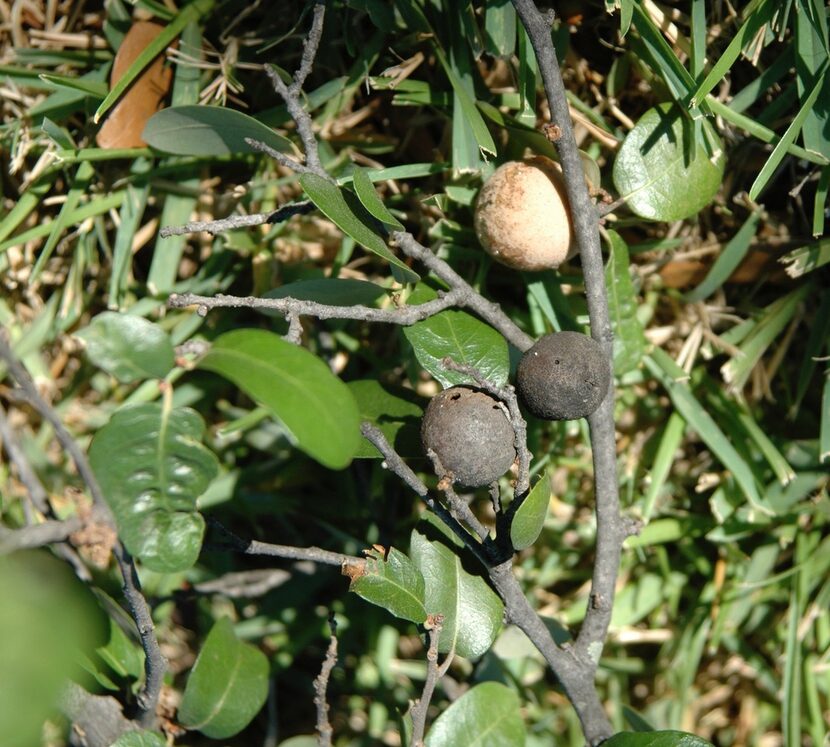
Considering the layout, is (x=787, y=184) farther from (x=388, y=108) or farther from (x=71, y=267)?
(x=71, y=267)

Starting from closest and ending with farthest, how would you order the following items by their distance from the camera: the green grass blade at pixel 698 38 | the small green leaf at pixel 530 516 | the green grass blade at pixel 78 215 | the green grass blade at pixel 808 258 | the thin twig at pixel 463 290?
1. the small green leaf at pixel 530 516
2. the thin twig at pixel 463 290
3. the green grass blade at pixel 698 38
4. the green grass blade at pixel 808 258
5. the green grass blade at pixel 78 215

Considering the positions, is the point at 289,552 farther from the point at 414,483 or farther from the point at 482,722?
the point at 482,722

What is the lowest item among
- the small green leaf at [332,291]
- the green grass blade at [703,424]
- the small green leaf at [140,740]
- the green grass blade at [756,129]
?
the small green leaf at [140,740]

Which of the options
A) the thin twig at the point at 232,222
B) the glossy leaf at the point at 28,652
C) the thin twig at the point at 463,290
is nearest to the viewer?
the glossy leaf at the point at 28,652

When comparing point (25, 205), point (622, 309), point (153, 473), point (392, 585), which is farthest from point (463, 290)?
point (25, 205)

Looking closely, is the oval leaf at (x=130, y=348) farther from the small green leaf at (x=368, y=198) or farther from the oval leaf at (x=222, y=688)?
the oval leaf at (x=222, y=688)

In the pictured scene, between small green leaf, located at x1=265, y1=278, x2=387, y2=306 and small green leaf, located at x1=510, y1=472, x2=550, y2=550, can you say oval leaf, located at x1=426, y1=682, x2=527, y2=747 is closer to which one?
small green leaf, located at x1=510, y1=472, x2=550, y2=550

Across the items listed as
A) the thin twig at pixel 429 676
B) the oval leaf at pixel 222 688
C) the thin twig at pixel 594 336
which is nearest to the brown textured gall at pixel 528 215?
the thin twig at pixel 594 336

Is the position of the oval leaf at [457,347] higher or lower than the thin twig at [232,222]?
lower
